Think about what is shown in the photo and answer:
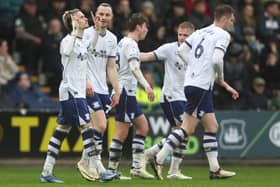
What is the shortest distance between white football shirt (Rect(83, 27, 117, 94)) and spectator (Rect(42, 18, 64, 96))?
7.73 metres

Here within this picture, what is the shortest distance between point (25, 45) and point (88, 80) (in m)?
8.70

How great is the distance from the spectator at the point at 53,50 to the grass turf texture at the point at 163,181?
3.95 metres

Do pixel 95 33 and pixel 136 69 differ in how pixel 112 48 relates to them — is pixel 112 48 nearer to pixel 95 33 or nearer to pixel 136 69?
pixel 95 33

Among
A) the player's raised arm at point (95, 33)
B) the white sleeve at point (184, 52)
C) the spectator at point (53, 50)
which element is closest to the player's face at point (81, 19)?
the player's raised arm at point (95, 33)

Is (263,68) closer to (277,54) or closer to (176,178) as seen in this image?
(277,54)

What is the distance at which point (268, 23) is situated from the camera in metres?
28.3

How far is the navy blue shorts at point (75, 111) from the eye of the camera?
1526 cm

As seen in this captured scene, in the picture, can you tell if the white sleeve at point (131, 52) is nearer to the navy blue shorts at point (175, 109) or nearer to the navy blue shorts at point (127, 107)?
the navy blue shorts at point (127, 107)

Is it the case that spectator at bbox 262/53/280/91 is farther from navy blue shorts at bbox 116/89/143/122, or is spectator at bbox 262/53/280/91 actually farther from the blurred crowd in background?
navy blue shorts at bbox 116/89/143/122

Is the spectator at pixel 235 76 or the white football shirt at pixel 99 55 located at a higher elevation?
the white football shirt at pixel 99 55

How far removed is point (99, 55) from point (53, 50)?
26.3ft

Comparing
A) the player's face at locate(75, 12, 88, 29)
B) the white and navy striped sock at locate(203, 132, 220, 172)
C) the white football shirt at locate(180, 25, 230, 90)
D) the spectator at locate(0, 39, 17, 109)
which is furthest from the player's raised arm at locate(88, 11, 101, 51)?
the spectator at locate(0, 39, 17, 109)

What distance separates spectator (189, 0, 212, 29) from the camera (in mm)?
26234

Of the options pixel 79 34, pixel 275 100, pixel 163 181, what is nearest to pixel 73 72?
pixel 79 34
